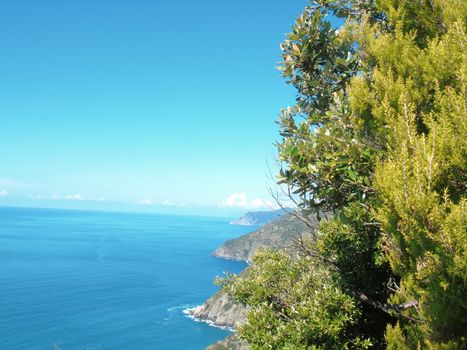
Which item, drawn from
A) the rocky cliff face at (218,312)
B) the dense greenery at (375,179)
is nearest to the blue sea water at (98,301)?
the rocky cliff face at (218,312)

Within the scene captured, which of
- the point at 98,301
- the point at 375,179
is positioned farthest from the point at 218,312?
the point at 375,179

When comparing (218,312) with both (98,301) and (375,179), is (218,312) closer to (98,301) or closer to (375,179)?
(98,301)

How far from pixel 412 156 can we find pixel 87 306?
114907 mm

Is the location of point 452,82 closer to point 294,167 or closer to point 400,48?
point 400,48

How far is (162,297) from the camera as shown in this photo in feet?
393

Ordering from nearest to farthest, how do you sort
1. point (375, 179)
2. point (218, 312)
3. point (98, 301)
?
point (375, 179) < point (98, 301) < point (218, 312)

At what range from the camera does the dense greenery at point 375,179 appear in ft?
12.3

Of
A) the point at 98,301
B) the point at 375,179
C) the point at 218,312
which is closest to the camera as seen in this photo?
the point at 375,179

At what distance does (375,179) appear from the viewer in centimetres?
503

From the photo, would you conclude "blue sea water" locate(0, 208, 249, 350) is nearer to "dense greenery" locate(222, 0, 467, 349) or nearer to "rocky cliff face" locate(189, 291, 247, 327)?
"rocky cliff face" locate(189, 291, 247, 327)

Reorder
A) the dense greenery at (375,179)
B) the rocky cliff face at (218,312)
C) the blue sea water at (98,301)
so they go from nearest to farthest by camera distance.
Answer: the dense greenery at (375,179)
the blue sea water at (98,301)
the rocky cliff face at (218,312)

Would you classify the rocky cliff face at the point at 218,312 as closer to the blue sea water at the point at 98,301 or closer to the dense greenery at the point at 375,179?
the blue sea water at the point at 98,301

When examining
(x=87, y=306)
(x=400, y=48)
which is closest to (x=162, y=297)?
(x=87, y=306)

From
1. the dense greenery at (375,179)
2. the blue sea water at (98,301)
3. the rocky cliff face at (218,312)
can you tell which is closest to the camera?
the dense greenery at (375,179)
